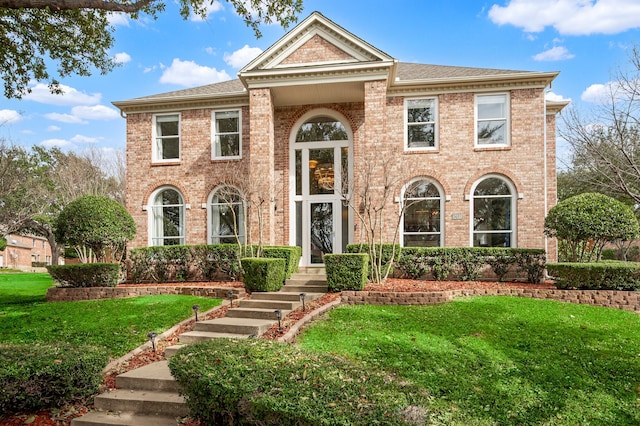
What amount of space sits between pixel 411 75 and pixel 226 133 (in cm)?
681

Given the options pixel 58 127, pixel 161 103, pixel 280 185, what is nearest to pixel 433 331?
pixel 280 185

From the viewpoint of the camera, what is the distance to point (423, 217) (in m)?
13.5

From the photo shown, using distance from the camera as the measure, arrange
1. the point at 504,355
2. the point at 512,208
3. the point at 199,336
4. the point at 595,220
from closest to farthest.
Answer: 1. the point at 504,355
2. the point at 199,336
3. the point at 595,220
4. the point at 512,208

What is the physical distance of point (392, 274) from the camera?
12.4 meters

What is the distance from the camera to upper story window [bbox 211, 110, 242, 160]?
14.6 metres

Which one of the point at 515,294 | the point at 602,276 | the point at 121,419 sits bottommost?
the point at 121,419

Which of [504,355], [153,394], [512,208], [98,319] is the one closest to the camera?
[153,394]

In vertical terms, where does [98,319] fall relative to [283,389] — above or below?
below

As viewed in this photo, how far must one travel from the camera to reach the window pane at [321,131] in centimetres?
1400

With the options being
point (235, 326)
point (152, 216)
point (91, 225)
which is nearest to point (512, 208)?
point (235, 326)

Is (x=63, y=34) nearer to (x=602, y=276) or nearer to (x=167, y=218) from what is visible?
(x=167, y=218)

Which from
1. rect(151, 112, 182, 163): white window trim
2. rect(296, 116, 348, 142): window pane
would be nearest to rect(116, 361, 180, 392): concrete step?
rect(296, 116, 348, 142): window pane

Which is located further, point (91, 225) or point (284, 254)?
point (91, 225)

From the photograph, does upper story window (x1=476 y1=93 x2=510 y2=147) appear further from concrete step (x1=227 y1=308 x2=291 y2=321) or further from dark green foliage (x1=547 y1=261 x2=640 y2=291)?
concrete step (x1=227 y1=308 x2=291 y2=321)
